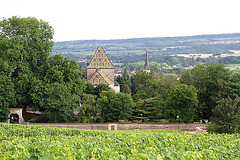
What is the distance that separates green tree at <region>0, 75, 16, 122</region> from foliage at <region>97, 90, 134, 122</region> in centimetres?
1145

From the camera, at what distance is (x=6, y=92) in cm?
3869

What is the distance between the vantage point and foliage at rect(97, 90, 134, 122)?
4238 centimetres

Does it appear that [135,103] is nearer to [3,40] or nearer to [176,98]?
[176,98]

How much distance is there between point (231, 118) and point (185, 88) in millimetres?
10815

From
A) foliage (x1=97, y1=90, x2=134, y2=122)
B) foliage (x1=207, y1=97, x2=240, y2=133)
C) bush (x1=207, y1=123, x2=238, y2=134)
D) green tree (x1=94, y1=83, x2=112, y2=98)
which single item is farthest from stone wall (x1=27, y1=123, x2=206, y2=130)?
green tree (x1=94, y1=83, x2=112, y2=98)

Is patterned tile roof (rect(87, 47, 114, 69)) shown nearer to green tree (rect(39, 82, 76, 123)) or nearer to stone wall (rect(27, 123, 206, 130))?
green tree (rect(39, 82, 76, 123))

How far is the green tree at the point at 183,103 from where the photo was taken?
41156 millimetres

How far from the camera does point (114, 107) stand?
42844mm

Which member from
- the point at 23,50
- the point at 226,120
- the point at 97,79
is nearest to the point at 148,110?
the point at 226,120

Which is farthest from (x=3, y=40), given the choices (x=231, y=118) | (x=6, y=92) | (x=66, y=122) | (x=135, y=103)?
(x=231, y=118)

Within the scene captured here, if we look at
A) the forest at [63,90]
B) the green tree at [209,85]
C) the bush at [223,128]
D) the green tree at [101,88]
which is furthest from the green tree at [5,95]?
the green tree at [209,85]

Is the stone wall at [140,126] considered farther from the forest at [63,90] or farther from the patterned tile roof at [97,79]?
the patterned tile roof at [97,79]

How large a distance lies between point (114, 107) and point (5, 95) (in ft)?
46.2

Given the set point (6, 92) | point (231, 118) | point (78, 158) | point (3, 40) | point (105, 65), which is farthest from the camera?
point (105, 65)
